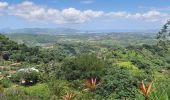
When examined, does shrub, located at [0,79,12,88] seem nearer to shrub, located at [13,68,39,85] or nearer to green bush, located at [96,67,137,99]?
shrub, located at [13,68,39,85]

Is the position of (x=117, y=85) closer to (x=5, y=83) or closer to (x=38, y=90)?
(x=38, y=90)

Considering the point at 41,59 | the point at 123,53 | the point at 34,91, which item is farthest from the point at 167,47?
the point at 34,91

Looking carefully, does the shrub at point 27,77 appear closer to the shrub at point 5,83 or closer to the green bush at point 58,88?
the shrub at point 5,83

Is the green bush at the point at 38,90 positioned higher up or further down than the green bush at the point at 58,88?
further down

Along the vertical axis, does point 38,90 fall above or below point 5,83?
below

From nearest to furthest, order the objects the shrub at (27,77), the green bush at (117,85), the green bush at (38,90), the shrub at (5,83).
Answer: the green bush at (117,85) < the green bush at (38,90) < the shrub at (5,83) < the shrub at (27,77)

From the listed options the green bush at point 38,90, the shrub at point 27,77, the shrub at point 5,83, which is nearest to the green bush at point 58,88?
the green bush at point 38,90

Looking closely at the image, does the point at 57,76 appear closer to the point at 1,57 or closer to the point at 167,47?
the point at 1,57

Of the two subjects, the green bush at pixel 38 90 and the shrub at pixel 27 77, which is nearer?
the green bush at pixel 38 90

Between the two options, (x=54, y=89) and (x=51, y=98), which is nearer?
(x=51, y=98)

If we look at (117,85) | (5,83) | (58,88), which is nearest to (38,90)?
(58,88)

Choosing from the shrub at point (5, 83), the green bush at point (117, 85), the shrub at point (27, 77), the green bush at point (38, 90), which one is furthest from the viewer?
the shrub at point (27, 77)
